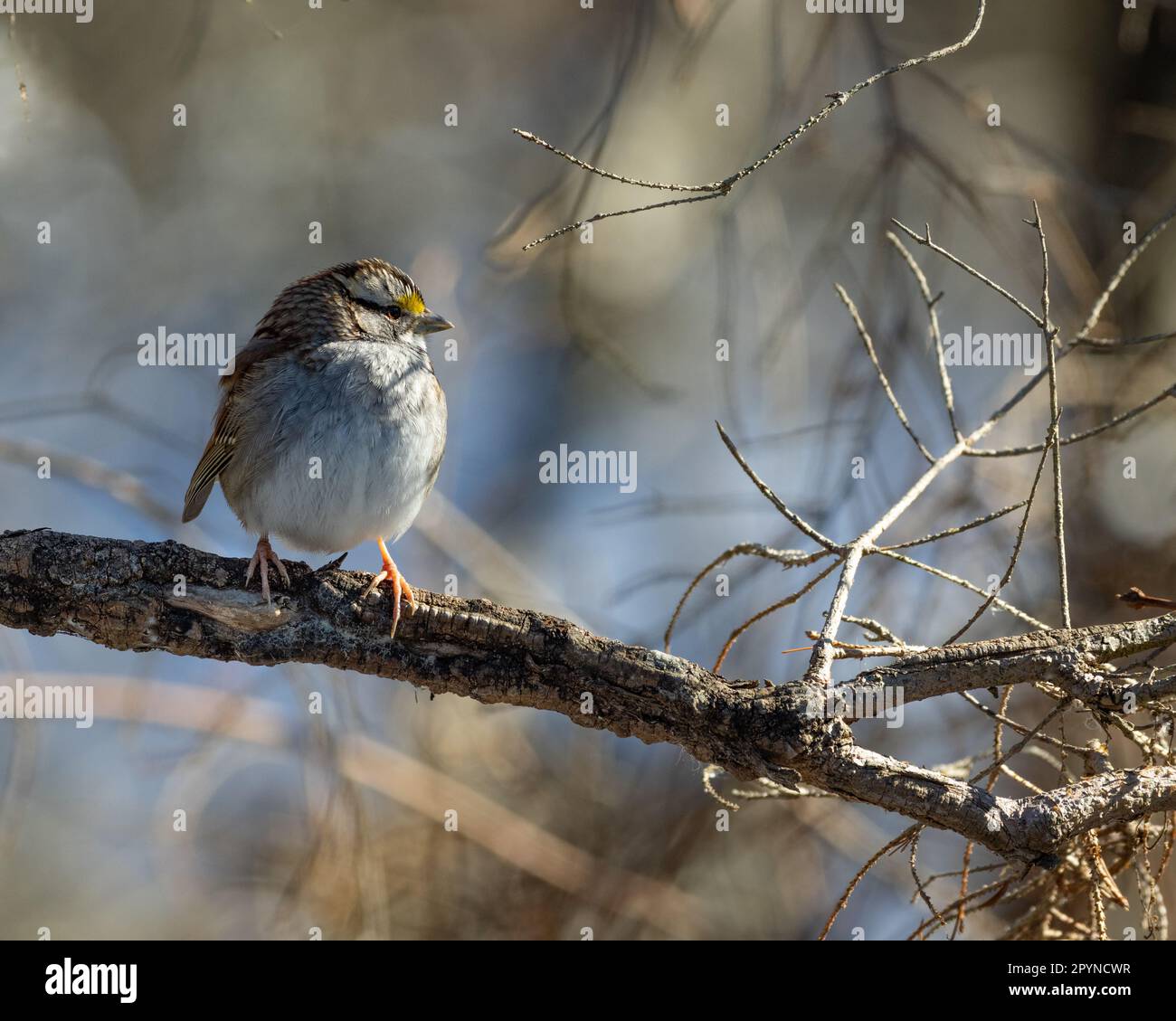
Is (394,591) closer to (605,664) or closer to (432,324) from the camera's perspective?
(605,664)

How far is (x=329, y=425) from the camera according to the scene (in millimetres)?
4324

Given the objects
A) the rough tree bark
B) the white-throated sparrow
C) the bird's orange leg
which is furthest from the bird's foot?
the white-throated sparrow

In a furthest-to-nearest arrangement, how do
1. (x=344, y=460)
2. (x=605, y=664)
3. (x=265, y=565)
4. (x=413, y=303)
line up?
(x=413, y=303) → (x=344, y=460) → (x=265, y=565) → (x=605, y=664)

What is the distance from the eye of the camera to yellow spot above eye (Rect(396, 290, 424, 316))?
16.0ft

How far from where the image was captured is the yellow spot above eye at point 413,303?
16.0 feet

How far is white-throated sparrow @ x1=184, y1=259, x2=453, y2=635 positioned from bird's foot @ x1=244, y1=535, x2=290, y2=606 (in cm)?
52

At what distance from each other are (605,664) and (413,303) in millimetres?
2425

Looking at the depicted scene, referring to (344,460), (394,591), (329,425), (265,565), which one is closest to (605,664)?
(394,591)

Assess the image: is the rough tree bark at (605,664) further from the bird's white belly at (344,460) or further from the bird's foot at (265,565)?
the bird's white belly at (344,460)

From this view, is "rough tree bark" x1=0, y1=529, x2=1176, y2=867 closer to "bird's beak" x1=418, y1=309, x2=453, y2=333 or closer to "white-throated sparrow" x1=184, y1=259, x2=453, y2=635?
"white-throated sparrow" x1=184, y1=259, x2=453, y2=635

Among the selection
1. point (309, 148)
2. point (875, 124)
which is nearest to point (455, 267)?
point (309, 148)

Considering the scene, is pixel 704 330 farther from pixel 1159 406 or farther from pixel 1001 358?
pixel 1159 406

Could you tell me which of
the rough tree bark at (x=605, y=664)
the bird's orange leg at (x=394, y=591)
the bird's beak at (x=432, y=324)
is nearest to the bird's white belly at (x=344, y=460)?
the bird's beak at (x=432, y=324)

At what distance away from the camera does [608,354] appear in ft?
→ 25.1
